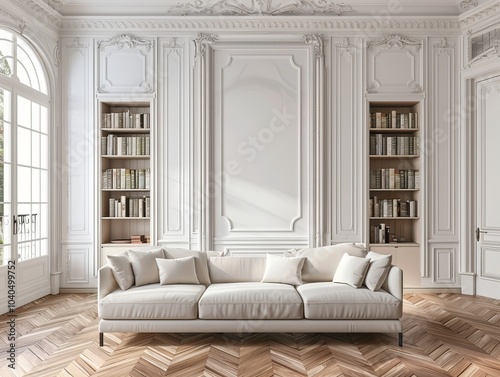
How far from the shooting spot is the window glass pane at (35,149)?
569 centimetres

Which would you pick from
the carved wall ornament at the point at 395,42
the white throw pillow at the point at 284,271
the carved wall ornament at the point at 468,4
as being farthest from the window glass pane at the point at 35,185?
the carved wall ornament at the point at 468,4

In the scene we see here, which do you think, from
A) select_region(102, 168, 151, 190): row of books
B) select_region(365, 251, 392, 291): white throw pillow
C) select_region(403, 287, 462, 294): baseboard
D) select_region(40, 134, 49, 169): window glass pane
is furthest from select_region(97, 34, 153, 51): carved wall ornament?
select_region(403, 287, 462, 294): baseboard

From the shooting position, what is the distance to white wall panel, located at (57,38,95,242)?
6145mm

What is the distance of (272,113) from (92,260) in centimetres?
320

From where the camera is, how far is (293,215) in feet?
20.2

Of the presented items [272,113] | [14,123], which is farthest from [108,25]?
[272,113]

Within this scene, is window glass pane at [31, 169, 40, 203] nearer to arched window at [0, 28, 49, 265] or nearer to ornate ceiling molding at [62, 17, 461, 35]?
arched window at [0, 28, 49, 265]

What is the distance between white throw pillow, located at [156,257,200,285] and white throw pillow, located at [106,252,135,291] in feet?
0.96

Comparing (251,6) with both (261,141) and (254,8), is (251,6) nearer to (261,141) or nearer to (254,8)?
(254,8)

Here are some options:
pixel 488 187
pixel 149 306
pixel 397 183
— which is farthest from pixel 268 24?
pixel 149 306

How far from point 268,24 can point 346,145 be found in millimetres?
1989

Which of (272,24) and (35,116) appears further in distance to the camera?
(272,24)

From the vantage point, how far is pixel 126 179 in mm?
6180

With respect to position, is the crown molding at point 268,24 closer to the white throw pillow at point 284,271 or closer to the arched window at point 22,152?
the arched window at point 22,152
